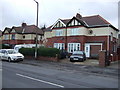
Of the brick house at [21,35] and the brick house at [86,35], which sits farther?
the brick house at [21,35]

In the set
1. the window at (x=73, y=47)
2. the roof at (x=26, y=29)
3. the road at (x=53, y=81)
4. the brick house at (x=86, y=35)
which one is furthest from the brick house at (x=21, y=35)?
the road at (x=53, y=81)

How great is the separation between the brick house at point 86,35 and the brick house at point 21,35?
1619cm

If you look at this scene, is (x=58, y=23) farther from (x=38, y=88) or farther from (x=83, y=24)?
(x=38, y=88)

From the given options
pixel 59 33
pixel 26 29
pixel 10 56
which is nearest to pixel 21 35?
pixel 26 29

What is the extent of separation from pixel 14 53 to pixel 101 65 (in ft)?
39.1

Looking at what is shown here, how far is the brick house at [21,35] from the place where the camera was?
1864 inches

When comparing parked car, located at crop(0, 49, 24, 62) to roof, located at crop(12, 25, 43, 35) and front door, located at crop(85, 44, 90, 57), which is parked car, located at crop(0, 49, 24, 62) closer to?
front door, located at crop(85, 44, 90, 57)

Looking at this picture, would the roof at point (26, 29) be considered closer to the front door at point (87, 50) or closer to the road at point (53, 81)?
the front door at point (87, 50)

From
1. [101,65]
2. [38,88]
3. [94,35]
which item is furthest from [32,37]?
[38,88]

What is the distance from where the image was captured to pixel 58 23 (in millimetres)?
32188

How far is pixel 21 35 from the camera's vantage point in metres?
48.8

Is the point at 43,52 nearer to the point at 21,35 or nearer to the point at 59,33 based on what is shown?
the point at 59,33

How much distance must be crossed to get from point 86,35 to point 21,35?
26.2 metres

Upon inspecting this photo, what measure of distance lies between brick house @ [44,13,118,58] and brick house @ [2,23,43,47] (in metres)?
16.2
